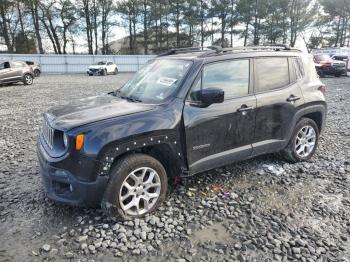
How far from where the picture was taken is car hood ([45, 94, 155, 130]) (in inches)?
138

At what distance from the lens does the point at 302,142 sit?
17.6 ft

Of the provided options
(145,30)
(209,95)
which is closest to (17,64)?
(209,95)

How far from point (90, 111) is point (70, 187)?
0.90 m

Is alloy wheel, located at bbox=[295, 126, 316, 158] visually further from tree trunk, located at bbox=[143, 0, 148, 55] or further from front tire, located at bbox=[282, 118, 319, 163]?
tree trunk, located at bbox=[143, 0, 148, 55]

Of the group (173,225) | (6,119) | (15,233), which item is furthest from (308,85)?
(6,119)

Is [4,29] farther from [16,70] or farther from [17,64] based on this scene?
[16,70]

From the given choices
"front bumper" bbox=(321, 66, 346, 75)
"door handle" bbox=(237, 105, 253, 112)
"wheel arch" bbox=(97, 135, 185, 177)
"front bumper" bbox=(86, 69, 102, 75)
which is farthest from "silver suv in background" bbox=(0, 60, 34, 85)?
"front bumper" bbox=(321, 66, 346, 75)

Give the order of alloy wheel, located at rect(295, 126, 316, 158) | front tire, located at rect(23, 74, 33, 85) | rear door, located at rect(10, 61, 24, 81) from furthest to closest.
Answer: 1. front tire, located at rect(23, 74, 33, 85)
2. rear door, located at rect(10, 61, 24, 81)
3. alloy wheel, located at rect(295, 126, 316, 158)

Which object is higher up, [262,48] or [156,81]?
[262,48]

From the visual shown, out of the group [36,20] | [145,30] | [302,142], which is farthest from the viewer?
[145,30]

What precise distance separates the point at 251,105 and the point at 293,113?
938 mm

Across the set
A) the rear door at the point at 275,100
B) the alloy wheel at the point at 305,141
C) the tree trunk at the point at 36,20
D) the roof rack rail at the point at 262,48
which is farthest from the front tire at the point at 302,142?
the tree trunk at the point at 36,20

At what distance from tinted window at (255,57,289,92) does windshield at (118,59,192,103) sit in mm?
1121

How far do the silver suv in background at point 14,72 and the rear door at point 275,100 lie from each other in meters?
16.5
